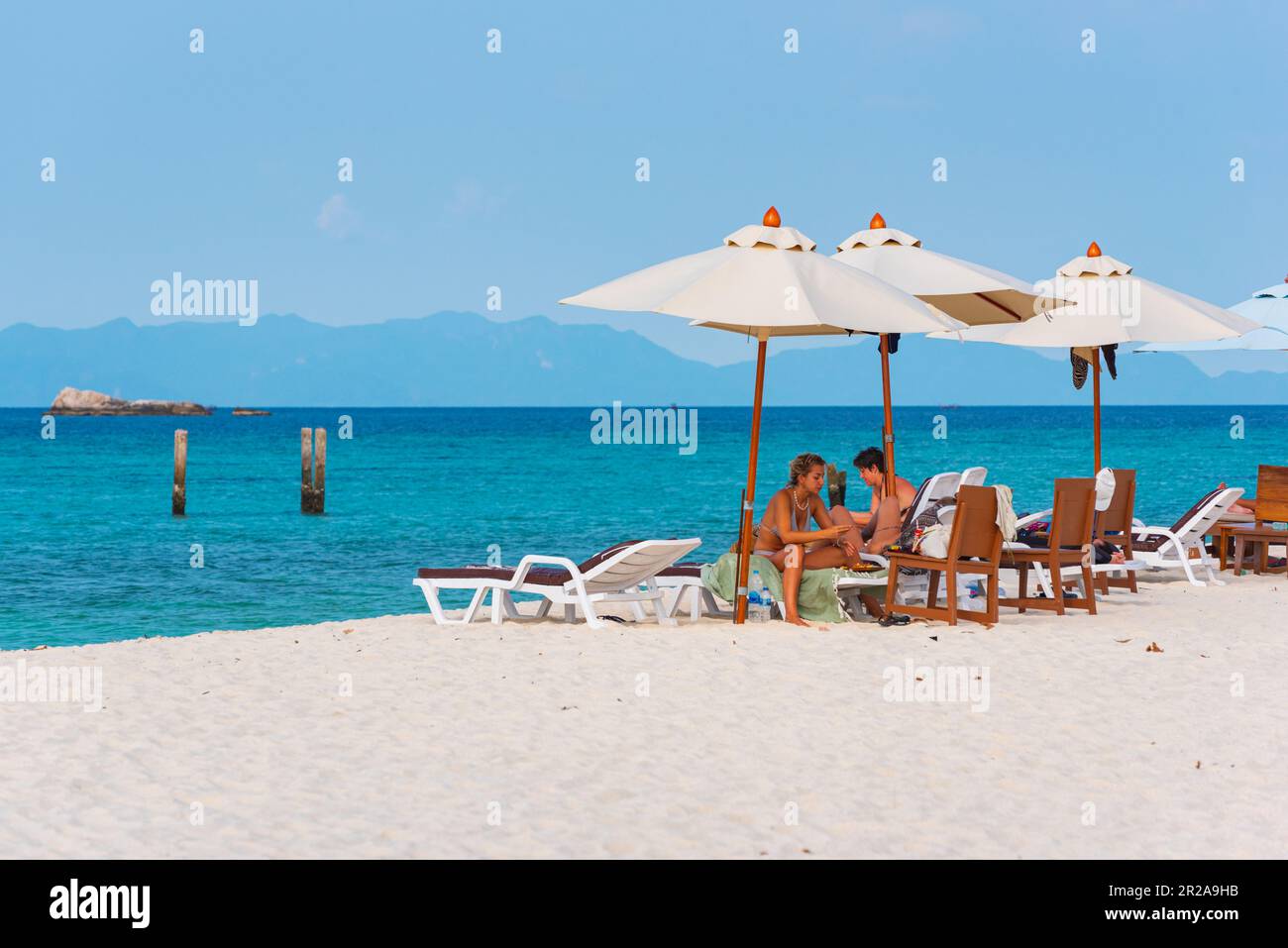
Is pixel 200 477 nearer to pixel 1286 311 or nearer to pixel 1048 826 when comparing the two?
pixel 1286 311

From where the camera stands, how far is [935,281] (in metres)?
9.50

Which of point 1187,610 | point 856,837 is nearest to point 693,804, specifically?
point 856,837

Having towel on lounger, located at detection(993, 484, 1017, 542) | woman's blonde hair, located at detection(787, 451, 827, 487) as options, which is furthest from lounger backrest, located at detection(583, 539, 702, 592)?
towel on lounger, located at detection(993, 484, 1017, 542)

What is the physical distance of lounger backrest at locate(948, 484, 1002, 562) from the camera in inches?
349

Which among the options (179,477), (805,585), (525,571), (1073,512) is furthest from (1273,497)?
(179,477)

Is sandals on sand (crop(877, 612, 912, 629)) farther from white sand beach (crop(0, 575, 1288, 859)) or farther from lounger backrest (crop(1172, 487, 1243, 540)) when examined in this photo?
lounger backrest (crop(1172, 487, 1243, 540))

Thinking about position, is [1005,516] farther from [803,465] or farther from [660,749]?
[660,749]

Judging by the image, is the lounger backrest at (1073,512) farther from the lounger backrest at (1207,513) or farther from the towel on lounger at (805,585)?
the lounger backrest at (1207,513)

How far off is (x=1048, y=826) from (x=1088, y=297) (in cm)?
704

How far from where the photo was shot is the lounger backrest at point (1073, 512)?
377 inches

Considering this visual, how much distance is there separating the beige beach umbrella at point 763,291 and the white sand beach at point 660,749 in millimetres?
1655

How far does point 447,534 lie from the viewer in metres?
27.5
